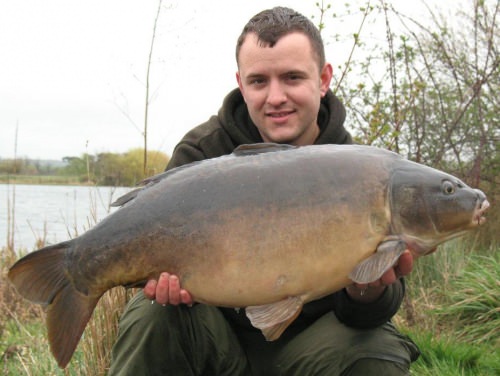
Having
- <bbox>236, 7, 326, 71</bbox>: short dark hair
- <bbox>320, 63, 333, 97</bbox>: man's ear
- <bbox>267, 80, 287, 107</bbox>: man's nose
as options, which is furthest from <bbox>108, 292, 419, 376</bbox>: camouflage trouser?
<bbox>236, 7, 326, 71</bbox>: short dark hair

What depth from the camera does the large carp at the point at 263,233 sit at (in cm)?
197

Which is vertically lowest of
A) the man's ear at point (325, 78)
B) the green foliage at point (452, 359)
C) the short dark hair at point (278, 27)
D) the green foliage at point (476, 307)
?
the green foliage at point (452, 359)

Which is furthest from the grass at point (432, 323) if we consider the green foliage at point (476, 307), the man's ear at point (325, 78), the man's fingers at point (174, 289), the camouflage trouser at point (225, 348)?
the man's ear at point (325, 78)

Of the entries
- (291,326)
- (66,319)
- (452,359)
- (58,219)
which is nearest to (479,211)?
(291,326)

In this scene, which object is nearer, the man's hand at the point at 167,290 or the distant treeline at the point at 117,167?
the man's hand at the point at 167,290

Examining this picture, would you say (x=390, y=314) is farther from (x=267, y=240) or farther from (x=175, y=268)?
(x=175, y=268)

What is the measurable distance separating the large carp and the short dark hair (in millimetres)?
827

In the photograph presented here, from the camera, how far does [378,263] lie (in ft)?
6.40

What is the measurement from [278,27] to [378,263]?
130 centimetres

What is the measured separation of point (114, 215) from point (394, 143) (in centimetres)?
410

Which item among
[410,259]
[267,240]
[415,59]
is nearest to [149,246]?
[267,240]

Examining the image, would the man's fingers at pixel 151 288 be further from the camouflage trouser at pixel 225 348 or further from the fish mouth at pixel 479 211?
the fish mouth at pixel 479 211

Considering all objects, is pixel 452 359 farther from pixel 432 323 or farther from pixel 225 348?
pixel 225 348

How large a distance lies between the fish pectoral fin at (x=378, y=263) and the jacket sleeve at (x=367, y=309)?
445mm
